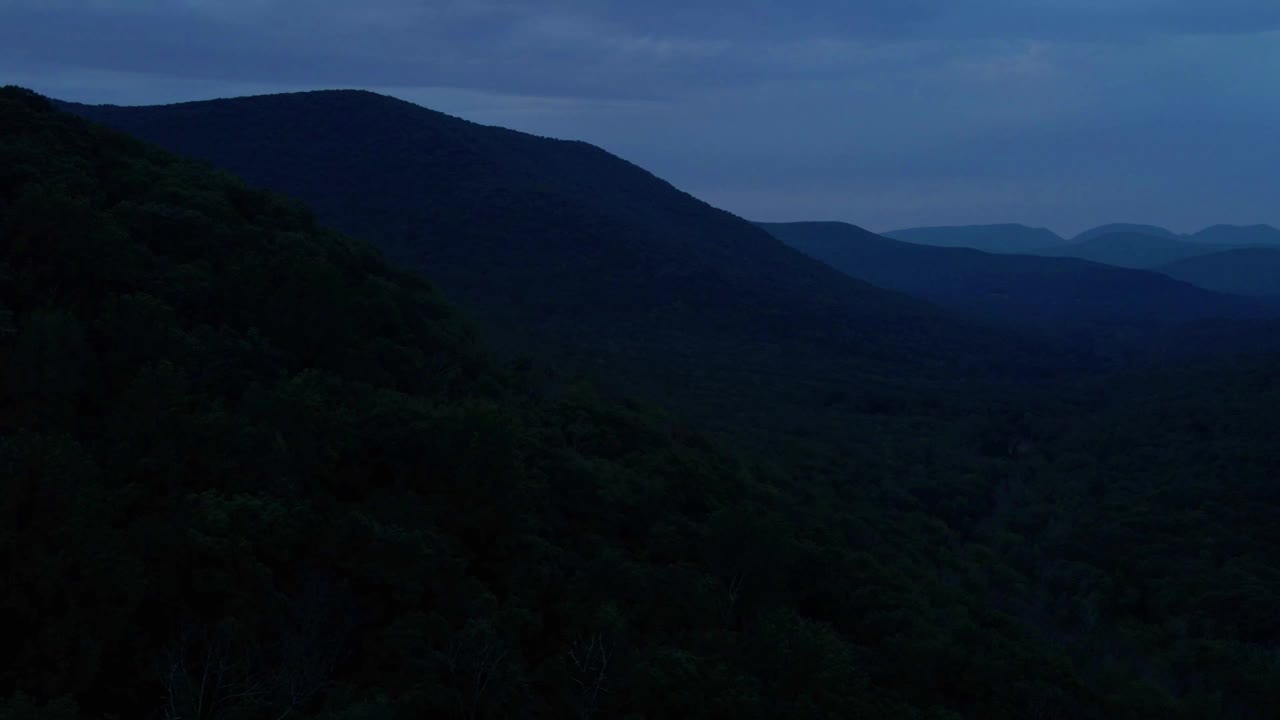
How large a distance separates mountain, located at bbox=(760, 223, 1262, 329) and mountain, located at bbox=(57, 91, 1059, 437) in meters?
25.2

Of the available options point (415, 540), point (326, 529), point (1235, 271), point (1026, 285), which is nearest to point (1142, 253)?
point (1235, 271)

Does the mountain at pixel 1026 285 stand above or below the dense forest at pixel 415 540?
above

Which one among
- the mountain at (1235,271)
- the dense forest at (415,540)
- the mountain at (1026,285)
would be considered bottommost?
the dense forest at (415,540)

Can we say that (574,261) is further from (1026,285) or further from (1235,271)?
(1235,271)

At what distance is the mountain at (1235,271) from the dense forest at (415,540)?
125182mm

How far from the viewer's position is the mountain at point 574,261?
42.2m

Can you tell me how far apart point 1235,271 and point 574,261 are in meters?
121

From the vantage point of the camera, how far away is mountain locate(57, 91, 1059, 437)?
4222cm

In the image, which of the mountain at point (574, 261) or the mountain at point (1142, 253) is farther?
the mountain at point (1142, 253)

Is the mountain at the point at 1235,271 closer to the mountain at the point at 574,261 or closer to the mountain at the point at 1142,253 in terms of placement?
the mountain at the point at 1142,253

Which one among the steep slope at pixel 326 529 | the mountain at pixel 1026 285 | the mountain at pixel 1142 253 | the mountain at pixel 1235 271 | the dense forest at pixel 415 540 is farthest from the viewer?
the mountain at pixel 1142 253

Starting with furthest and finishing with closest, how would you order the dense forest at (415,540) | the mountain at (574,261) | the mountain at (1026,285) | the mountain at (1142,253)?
the mountain at (1142,253), the mountain at (1026,285), the mountain at (574,261), the dense forest at (415,540)

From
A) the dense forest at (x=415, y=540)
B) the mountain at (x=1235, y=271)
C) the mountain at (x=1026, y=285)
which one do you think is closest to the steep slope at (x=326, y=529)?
the dense forest at (x=415, y=540)

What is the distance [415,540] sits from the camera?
9922mm
